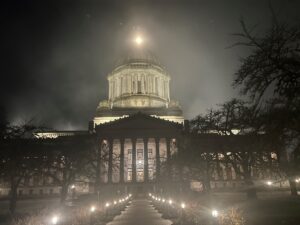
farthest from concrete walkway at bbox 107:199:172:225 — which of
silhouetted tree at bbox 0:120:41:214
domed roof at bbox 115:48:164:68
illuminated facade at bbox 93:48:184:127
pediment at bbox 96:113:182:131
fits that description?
domed roof at bbox 115:48:164:68

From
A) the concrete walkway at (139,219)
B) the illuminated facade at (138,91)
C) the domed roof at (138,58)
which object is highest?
the domed roof at (138,58)

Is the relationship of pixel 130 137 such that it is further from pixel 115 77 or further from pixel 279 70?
pixel 279 70

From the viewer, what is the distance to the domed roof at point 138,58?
119188 millimetres

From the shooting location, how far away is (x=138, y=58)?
394 feet

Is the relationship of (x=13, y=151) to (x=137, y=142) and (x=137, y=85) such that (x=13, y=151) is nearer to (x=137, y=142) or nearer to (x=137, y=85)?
(x=137, y=142)

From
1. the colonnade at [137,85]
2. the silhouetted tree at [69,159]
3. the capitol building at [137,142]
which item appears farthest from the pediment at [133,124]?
the silhouetted tree at [69,159]

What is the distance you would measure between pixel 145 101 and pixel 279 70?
9998 centimetres

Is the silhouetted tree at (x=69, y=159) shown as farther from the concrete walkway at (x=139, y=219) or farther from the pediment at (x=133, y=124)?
the pediment at (x=133, y=124)

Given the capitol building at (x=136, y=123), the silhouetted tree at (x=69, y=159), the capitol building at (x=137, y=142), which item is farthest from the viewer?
the capitol building at (x=136, y=123)

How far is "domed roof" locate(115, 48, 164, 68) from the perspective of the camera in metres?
119

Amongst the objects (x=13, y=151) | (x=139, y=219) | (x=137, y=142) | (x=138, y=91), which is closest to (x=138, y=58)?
(x=138, y=91)

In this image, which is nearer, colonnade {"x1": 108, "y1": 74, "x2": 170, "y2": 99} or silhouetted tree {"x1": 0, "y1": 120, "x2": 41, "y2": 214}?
silhouetted tree {"x1": 0, "y1": 120, "x2": 41, "y2": 214}

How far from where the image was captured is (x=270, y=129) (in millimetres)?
10648

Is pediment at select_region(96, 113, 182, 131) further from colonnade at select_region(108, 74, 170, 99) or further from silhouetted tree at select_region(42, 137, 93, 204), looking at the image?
silhouetted tree at select_region(42, 137, 93, 204)
